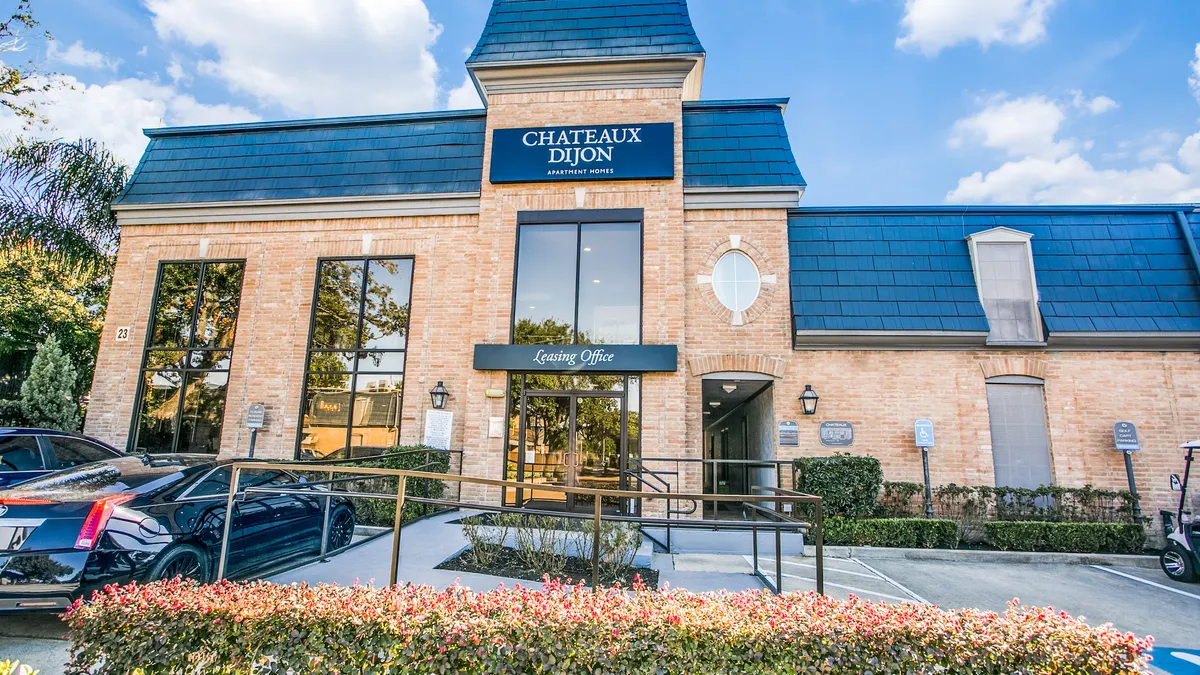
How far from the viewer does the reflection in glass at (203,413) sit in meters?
11.9

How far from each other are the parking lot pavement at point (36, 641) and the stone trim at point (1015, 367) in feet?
44.1

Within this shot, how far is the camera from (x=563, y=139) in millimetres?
11531

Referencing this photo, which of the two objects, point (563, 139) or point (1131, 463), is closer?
point (1131, 463)

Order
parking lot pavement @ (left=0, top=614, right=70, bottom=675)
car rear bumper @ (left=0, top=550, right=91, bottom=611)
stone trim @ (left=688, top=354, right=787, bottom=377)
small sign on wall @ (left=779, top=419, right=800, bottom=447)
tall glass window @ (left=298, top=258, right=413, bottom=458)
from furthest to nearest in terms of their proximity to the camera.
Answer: tall glass window @ (left=298, top=258, right=413, bottom=458)
stone trim @ (left=688, top=354, right=787, bottom=377)
small sign on wall @ (left=779, top=419, right=800, bottom=447)
car rear bumper @ (left=0, top=550, right=91, bottom=611)
parking lot pavement @ (left=0, top=614, right=70, bottom=675)

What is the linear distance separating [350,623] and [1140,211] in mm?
15921

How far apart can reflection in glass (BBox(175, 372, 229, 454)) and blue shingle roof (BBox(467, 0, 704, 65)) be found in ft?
30.6

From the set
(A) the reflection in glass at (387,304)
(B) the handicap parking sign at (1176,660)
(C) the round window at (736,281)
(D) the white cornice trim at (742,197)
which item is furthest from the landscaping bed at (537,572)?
(D) the white cornice trim at (742,197)

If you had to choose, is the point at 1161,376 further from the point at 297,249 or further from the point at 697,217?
the point at 297,249

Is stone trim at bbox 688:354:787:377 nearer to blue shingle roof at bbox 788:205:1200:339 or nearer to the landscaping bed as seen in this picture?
blue shingle roof at bbox 788:205:1200:339

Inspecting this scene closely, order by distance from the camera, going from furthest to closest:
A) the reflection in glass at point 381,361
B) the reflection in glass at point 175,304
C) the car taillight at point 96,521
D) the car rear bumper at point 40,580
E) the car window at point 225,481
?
the reflection in glass at point 175,304, the reflection in glass at point 381,361, the car window at point 225,481, the car taillight at point 96,521, the car rear bumper at point 40,580

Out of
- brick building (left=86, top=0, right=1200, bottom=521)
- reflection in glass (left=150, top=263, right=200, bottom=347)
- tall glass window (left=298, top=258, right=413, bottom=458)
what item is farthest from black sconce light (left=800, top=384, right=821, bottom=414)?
reflection in glass (left=150, top=263, right=200, bottom=347)

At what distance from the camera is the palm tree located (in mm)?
14352

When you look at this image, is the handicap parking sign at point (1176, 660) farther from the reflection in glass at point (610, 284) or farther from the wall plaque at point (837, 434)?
the reflection in glass at point (610, 284)

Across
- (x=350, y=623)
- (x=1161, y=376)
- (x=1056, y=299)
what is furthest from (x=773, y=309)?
(x=350, y=623)
